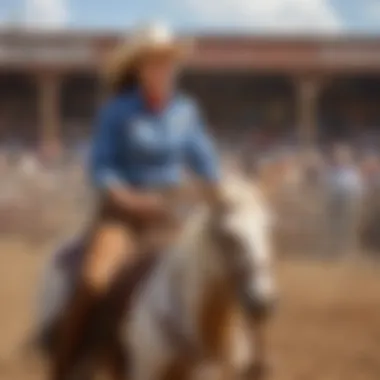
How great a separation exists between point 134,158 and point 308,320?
563mm

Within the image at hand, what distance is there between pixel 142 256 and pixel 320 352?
495mm

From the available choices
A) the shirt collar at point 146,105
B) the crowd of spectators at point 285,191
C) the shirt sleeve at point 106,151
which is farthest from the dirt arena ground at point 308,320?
the shirt collar at point 146,105

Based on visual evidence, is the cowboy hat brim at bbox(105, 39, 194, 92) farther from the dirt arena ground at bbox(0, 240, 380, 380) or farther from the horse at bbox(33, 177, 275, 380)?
the dirt arena ground at bbox(0, 240, 380, 380)

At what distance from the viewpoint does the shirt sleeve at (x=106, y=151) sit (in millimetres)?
2314

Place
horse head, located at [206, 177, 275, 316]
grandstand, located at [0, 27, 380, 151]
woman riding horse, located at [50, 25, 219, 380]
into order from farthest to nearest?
grandstand, located at [0, 27, 380, 151] → woman riding horse, located at [50, 25, 219, 380] → horse head, located at [206, 177, 275, 316]

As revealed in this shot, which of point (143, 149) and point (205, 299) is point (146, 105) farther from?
point (205, 299)

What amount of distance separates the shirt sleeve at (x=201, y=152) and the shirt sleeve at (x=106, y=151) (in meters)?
0.16

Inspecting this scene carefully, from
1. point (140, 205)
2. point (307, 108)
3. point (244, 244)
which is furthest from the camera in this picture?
point (307, 108)

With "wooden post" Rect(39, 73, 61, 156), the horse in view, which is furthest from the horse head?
"wooden post" Rect(39, 73, 61, 156)

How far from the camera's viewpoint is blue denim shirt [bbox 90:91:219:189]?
2318 mm

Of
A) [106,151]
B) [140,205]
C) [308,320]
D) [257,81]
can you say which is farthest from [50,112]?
[308,320]

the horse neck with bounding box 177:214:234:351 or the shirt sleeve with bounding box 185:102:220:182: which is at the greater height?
the shirt sleeve with bounding box 185:102:220:182

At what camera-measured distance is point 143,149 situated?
7.61ft

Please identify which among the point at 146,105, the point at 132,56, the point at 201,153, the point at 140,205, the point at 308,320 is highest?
the point at 132,56
